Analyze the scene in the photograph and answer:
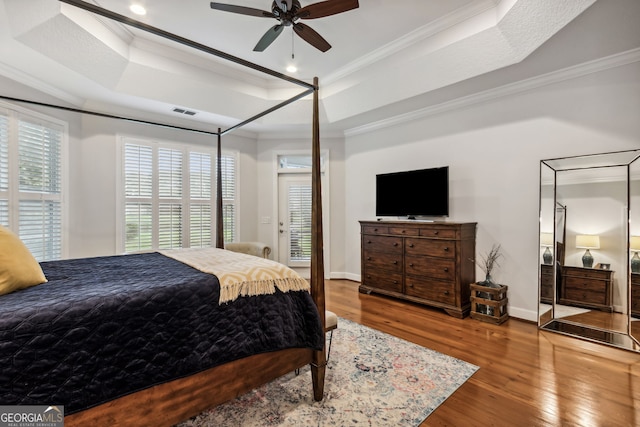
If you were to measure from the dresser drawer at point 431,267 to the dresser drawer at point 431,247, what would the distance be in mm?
64

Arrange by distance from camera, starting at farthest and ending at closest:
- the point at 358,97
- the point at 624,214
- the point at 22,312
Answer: the point at 358,97
the point at 624,214
the point at 22,312

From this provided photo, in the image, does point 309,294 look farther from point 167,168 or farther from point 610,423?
point 167,168

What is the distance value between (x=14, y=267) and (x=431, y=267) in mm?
3774

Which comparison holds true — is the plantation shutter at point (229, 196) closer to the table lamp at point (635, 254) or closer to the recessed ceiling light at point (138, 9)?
the recessed ceiling light at point (138, 9)

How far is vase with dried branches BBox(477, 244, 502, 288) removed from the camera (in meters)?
3.56

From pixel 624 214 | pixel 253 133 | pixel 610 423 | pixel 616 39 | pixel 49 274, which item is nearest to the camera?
pixel 610 423

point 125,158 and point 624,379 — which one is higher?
point 125,158

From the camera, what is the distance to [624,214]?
2.81 meters

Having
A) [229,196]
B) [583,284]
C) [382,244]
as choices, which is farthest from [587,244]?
[229,196]

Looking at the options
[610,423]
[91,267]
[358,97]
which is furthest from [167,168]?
[610,423]

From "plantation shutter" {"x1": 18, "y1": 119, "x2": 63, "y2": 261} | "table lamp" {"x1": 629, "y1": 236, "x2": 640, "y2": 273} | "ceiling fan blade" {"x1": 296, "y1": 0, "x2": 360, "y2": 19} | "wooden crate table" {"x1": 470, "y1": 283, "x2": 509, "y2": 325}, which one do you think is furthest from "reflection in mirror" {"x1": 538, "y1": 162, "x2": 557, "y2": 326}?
"plantation shutter" {"x1": 18, "y1": 119, "x2": 63, "y2": 261}

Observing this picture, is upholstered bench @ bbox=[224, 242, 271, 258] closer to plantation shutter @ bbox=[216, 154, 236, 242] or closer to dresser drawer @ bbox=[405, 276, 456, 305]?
plantation shutter @ bbox=[216, 154, 236, 242]

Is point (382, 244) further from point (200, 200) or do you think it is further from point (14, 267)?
point (14, 267)

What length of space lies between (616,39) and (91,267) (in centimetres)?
480
